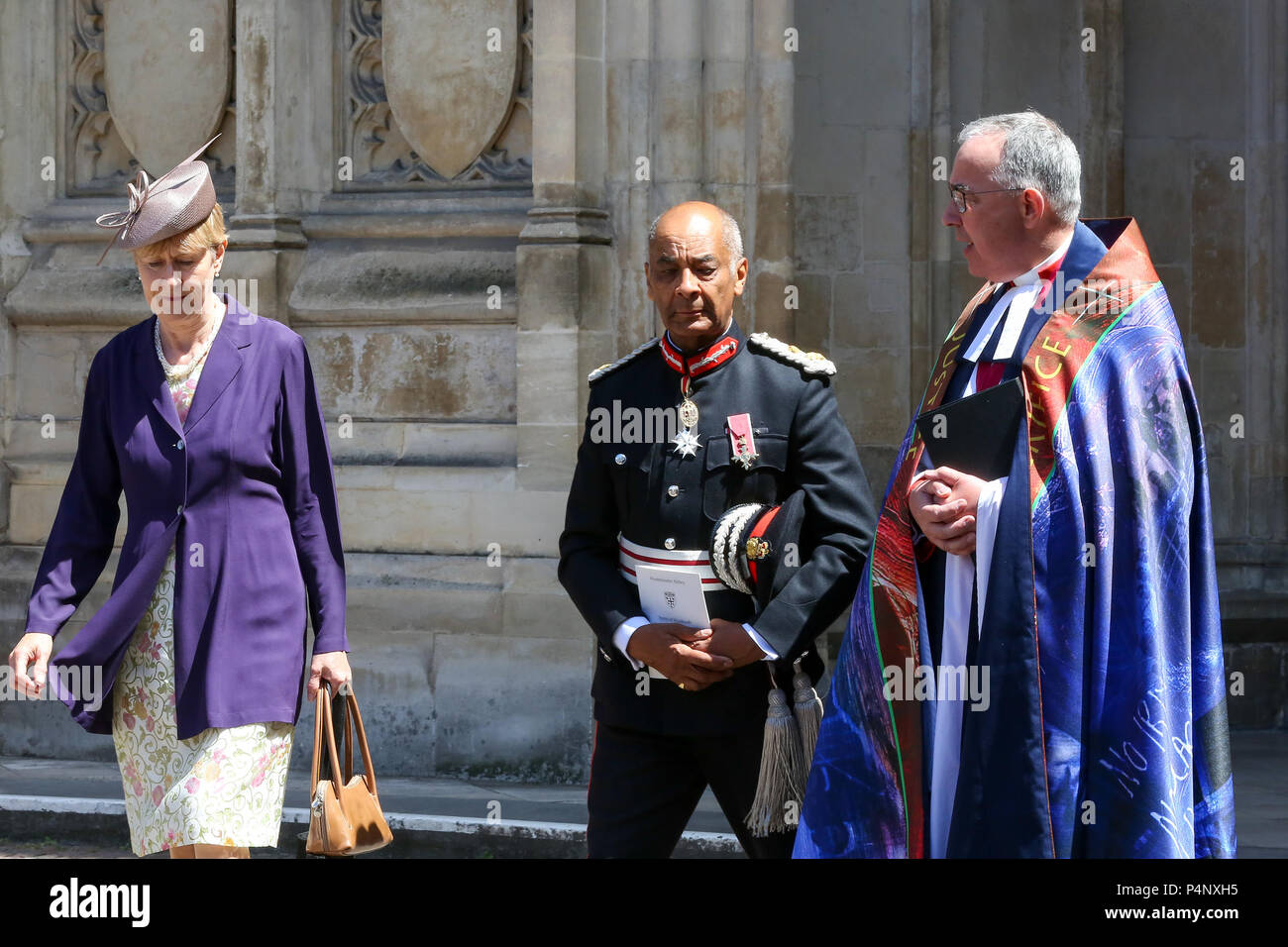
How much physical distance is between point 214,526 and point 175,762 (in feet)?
1.81

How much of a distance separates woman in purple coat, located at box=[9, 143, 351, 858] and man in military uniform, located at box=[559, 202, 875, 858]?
0.68m

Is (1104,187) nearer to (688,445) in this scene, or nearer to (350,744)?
(688,445)

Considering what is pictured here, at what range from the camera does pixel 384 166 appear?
823 cm

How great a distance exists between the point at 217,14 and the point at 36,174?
1.24 metres

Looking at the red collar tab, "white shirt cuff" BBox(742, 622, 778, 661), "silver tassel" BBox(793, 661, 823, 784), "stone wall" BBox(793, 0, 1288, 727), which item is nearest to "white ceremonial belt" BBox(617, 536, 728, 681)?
"white shirt cuff" BBox(742, 622, 778, 661)

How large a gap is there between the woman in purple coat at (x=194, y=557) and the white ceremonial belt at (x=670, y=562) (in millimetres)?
706

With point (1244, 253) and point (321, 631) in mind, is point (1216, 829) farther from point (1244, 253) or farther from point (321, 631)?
point (1244, 253)

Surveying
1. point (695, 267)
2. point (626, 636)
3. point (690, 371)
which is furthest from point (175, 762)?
point (695, 267)

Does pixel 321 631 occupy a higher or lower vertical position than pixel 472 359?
lower

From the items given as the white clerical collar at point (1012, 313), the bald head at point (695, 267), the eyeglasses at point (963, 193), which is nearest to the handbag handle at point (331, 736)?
the bald head at point (695, 267)

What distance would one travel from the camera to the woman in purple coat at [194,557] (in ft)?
13.4

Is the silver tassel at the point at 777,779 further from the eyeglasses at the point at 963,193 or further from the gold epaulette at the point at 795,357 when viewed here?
the eyeglasses at the point at 963,193

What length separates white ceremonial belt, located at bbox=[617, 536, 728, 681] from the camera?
158 inches

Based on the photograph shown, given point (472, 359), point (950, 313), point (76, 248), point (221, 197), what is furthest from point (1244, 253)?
point (76, 248)
